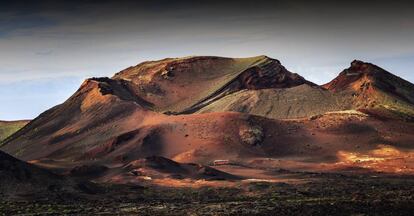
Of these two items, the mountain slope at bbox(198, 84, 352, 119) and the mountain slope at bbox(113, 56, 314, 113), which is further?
the mountain slope at bbox(113, 56, 314, 113)

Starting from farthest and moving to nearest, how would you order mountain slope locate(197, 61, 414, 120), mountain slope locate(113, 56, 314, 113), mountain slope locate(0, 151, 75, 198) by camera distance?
1. mountain slope locate(113, 56, 314, 113)
2. mountain slope locate(197, 61, 414, 120)
3. mountain slope locate(0, 151, 75, 198)

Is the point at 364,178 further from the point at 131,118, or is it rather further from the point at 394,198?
the point at 131,118

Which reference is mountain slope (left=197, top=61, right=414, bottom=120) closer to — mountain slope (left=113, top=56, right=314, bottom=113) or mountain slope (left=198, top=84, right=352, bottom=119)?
mountain slope (left=198, top=84, right=352, bottom=119)

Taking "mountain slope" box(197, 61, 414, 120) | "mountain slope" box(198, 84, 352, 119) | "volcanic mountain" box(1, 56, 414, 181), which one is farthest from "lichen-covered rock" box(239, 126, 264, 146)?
"mountain slope" box(197, 61, 414, 120)

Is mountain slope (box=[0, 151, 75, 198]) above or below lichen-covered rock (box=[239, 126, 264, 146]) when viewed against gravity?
below

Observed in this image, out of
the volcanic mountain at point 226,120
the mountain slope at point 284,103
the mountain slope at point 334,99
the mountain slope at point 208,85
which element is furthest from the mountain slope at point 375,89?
the mountain slope at point 208,85

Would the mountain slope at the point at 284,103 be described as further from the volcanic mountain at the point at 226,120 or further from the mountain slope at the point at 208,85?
the mountain slope at the point at 208,85

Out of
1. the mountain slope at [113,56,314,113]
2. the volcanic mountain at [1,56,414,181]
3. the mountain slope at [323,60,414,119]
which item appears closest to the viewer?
the volcanic mountain at [1,56,414,181]

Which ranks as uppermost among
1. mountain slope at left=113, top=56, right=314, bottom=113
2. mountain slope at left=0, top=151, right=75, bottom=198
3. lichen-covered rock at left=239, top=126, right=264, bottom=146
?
mountain slope at left=113, top=56, right=314, bottom=113

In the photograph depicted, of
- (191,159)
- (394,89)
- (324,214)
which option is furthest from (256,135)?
(324,214)
